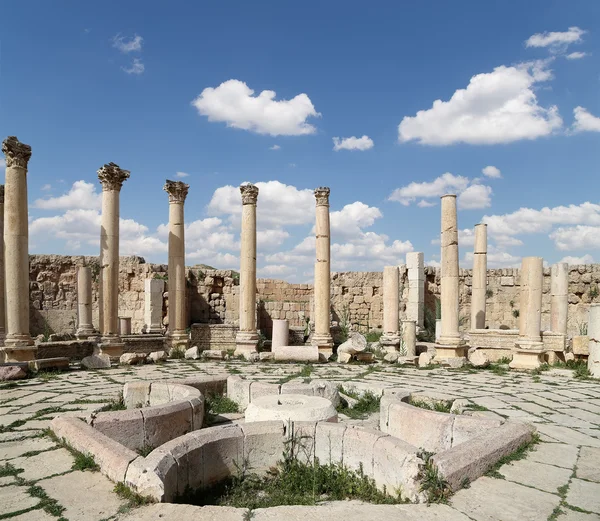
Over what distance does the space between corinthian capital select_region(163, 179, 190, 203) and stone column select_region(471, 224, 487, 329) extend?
33.6 feet

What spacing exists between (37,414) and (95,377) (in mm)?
3779

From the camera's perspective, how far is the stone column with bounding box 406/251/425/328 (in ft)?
63.6

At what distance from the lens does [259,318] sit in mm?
20953

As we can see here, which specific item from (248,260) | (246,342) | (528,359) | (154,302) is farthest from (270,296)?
(528,359)

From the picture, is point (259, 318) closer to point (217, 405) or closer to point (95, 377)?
point (95, 377)

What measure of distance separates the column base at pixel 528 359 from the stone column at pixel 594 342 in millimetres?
1226

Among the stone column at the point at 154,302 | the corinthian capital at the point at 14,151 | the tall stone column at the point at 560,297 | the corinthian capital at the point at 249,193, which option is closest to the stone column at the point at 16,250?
the corinthian capital at the point at 14,151

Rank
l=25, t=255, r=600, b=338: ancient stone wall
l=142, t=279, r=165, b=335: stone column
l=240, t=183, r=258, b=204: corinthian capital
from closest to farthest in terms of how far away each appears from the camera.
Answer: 1. l=240, t=183, r=258, b=204: corinthian capital
2. l=142, t=279, r=165, b=335: stone column
3. l=25, t=255, r=600, b=338: ancient stone wall

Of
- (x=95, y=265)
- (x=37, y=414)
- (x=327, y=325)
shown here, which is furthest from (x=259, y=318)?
(x=37, y=414)

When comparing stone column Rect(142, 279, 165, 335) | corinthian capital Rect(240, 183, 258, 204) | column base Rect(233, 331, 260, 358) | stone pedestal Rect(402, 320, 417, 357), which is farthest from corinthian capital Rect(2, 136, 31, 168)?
stone pedestal Rect(402, 320, 417, 357)

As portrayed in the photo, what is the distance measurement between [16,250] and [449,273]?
11.0m

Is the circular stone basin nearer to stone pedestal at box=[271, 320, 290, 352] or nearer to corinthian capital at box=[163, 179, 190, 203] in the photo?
stone pedestal at box=[271, 320, 290, 352]

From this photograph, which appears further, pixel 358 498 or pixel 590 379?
pixel 590 379

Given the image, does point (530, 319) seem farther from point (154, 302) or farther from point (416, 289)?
point (154, 302)
